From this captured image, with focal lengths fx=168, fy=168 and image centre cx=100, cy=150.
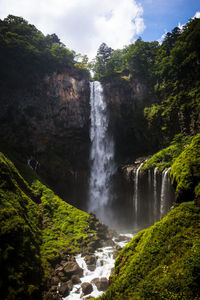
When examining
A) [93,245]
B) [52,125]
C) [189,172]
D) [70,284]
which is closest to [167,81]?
[52,125]

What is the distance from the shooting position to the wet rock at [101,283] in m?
9.80

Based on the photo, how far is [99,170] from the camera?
3019 centimetres

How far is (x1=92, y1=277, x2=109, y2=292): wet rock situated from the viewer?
32.1 ft

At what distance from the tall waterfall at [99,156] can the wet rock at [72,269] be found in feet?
50.4

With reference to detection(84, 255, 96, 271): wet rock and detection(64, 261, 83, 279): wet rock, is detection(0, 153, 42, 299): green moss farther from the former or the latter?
detection(84, 255, 96, 271): wet rock

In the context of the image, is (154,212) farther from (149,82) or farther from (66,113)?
(149,82)

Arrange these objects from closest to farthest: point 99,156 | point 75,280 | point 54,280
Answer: point 54,280 < point 75,280 < point 99,156

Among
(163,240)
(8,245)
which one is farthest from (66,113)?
(163,240)

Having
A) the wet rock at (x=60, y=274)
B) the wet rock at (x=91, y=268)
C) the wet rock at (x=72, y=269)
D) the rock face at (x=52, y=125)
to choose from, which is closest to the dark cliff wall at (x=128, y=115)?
the rock face at (x=52, y=125)

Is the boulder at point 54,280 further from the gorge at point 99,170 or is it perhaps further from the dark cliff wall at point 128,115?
the dark cliff wall at point 128,115

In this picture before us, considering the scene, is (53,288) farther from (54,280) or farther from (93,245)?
(93,245)

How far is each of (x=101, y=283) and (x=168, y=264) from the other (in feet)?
20.8

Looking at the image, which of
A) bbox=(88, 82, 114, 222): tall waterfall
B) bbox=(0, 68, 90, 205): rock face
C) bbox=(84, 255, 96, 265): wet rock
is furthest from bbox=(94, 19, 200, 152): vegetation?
bbox=(84, 255, 96, 265): wet rock

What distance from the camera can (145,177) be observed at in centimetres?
2077
